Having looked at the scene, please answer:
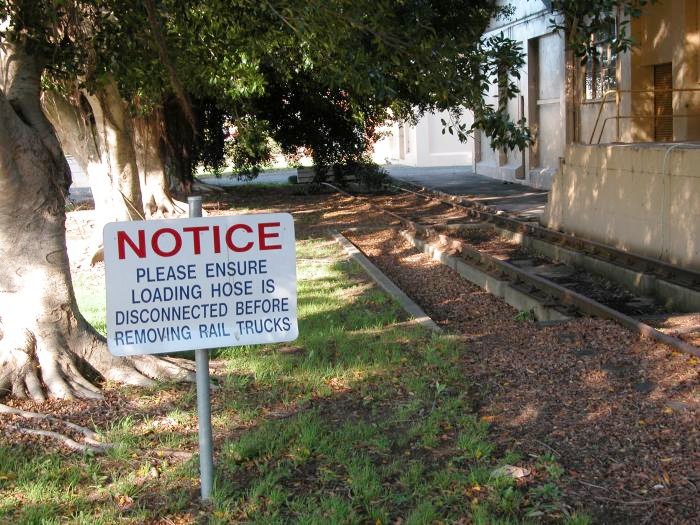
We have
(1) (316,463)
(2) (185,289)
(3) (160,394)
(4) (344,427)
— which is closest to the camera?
(2) (185,289)

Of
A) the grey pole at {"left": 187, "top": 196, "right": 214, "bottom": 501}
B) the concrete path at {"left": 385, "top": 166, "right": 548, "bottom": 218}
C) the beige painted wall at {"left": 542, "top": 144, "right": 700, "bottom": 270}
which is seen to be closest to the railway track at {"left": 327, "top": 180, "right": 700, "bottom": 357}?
the beige painted wall at {"left": 542, "top": 144, "right": 700, "bottom": 270}

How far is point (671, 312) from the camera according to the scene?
1027 centimetres

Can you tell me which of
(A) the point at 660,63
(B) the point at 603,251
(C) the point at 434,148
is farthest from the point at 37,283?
(C) the point at 434,148

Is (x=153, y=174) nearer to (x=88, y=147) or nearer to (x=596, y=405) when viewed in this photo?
(x=88, y=147)

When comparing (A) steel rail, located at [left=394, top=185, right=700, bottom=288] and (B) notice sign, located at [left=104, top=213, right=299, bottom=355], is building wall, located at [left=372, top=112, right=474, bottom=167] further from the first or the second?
(B) notice sign, located at [left=104, top=213, right=299, bottom=355]

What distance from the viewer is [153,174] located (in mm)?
22094

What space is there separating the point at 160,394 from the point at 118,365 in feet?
1.88

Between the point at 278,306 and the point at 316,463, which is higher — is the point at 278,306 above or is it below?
above

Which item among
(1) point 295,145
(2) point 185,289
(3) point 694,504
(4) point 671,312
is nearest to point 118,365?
(2) point 185,289

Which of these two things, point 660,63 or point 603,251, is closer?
point 603,251

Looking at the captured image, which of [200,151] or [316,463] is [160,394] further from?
[200,151]

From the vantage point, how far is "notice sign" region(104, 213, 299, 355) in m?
4.11

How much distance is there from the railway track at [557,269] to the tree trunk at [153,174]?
617cm

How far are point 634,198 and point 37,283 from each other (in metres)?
10.2
